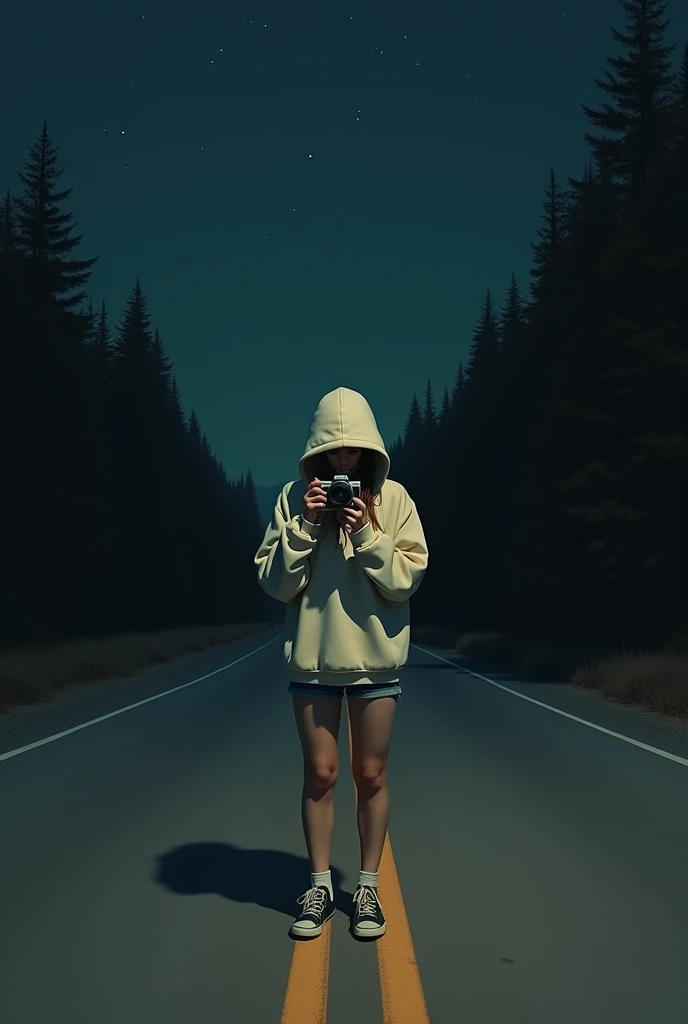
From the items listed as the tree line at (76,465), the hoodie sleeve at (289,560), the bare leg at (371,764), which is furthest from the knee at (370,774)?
the tree line at (76,465)

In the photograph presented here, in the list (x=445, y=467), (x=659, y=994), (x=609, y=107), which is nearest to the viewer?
(x=659, y=994)

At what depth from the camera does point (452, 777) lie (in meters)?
9.90

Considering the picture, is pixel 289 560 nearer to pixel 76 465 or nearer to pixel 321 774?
pixel 321 774

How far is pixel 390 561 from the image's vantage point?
15.5 ft

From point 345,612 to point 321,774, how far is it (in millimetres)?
750

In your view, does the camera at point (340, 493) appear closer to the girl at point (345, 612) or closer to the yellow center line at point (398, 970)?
the girl at point (345, 612)

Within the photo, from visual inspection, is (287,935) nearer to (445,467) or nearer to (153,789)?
(153,789)

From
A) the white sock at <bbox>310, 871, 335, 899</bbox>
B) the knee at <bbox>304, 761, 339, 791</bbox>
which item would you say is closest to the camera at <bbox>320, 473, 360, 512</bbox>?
the knee at <bbox>304, 761, 339, 791</bbox>

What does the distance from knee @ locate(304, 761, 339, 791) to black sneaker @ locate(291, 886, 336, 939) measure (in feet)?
1.63

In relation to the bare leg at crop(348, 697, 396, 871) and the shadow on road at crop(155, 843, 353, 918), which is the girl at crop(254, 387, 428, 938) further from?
the shadow on road at crop(155, 843, 353, 918)

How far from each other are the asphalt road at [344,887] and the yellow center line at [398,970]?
0.04 feet

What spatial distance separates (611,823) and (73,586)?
3424cm

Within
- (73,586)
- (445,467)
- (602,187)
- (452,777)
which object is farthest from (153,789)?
(445,467)

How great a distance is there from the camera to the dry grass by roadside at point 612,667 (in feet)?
55.6
